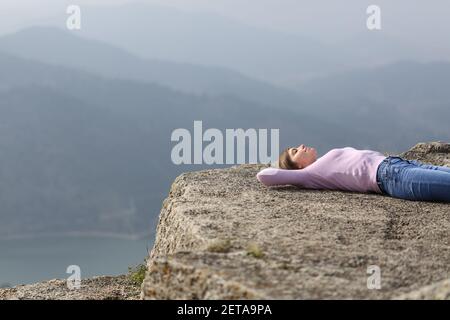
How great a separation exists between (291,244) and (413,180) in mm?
2662

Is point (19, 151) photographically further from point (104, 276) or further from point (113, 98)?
point (104, 276)

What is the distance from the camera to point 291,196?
855cm

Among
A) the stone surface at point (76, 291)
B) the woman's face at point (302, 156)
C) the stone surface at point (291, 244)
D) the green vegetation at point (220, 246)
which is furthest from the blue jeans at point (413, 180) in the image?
the stone surface at point (76, 291)

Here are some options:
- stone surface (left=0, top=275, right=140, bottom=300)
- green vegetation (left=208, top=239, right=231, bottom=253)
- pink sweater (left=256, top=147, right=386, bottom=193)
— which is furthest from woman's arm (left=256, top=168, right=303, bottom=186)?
green vegetation (left=208, top=239, right=231, bottom=253)

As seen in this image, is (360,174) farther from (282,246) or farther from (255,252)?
(255,252)

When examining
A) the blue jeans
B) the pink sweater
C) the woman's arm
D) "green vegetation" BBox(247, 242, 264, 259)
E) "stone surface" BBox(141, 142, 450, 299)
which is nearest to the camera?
"stone surface" BBox(141, 142, 450, 299)

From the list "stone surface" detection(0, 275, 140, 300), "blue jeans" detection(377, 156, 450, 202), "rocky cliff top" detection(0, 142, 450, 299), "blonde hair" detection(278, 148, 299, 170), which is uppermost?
"blonde hair" detection(278, 148, 299, 170)

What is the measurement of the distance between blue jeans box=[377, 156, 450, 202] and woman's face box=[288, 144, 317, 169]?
87 cm

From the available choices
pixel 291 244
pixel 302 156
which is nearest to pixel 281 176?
pixel 302 156

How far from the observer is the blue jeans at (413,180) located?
27.4 feet

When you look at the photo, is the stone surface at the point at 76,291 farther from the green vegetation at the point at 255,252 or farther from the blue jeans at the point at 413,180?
the green vegetation at the point at 255,252

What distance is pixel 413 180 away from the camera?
8438 mm

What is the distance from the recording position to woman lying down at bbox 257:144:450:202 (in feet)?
27.6

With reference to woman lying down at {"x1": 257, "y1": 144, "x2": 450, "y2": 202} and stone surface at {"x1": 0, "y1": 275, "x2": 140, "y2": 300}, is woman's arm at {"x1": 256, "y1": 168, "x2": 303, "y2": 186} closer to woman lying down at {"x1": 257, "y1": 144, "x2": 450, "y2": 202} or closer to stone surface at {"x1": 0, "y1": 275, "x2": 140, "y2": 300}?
woman lying down at {"x1": 257, "y1": 144, "x2": 450, "y2": 202}
